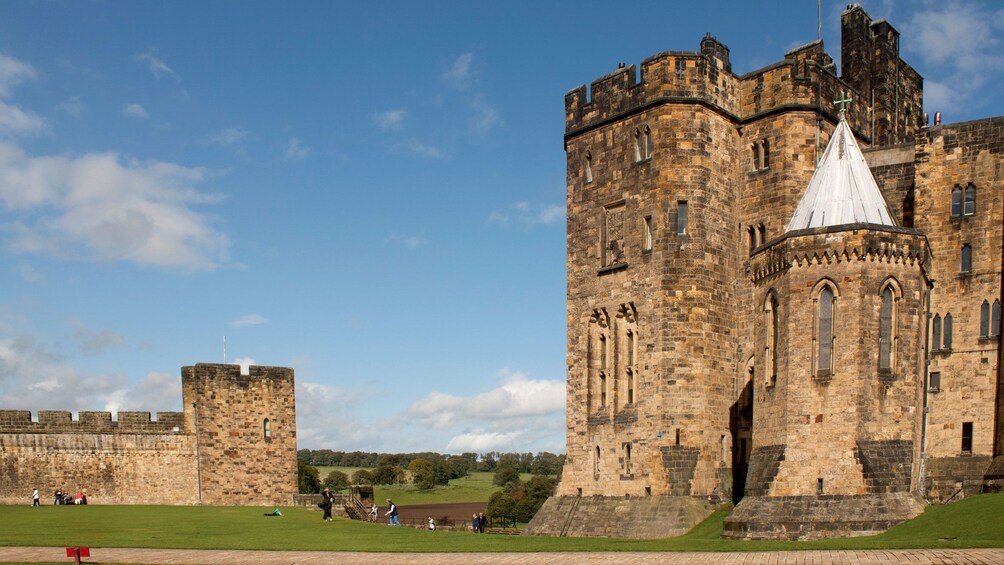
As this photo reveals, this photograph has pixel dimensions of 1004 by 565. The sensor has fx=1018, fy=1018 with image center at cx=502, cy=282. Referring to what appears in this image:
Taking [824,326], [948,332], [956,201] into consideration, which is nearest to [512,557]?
[824,326]

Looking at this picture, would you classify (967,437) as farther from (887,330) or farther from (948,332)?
(887,330)

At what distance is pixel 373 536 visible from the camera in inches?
1213

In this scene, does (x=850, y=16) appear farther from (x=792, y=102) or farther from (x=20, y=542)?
(x=20, y=542)

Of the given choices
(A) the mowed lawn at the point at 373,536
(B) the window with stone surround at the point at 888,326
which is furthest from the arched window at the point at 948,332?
(A) the mowed lawn at the point at 373,536

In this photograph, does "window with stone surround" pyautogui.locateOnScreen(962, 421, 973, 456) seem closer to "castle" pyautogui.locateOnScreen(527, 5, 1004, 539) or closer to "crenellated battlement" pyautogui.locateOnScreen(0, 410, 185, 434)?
"castle" pyautogui.locateOnScreen(527, 5, 1004, 539)

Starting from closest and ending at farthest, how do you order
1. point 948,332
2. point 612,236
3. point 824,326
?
point 824,326 → point 948,332 → point 612,236

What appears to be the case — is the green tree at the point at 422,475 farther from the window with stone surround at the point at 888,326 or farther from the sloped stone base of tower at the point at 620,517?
the window with stone surround at the point at 888,326

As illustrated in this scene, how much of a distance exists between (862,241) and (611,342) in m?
11.3

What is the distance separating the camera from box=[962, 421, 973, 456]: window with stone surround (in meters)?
34.9

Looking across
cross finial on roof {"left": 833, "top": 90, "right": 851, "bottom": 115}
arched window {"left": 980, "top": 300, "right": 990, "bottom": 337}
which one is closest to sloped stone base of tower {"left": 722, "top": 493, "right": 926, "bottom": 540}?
arched window {"left": 980, "top": 300, "right": 990, "bottom": 337}

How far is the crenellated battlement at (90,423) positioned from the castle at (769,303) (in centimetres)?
2029

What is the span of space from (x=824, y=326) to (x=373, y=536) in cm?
1504

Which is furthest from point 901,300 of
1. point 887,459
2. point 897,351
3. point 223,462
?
point 223,462

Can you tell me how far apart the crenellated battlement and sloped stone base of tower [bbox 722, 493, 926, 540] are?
97.6 ft
